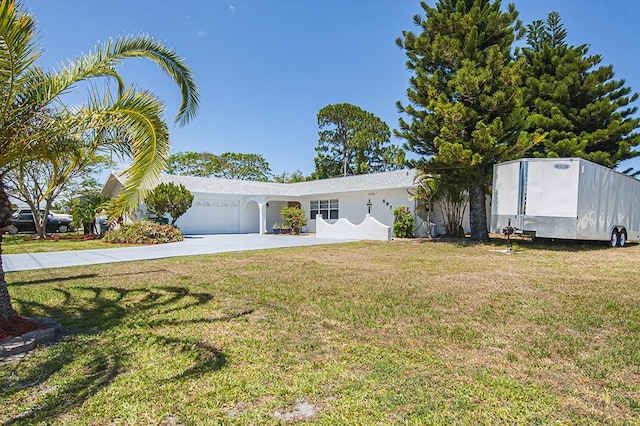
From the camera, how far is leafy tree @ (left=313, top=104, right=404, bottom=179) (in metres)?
39.8

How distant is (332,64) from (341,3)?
907 cm

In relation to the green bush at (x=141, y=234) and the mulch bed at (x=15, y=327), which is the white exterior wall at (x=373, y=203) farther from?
the mulch bed at (x=15, y=327)

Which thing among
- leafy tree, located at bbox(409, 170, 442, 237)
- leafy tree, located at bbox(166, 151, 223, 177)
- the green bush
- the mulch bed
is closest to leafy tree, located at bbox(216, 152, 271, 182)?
leafy tree, located at bbox(166, 151, 223, 177)

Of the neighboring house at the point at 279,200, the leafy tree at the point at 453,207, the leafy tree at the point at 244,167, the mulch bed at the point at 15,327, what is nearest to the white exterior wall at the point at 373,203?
the neighboring house at the point at 279,200

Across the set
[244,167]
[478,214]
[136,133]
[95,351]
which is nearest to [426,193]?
[478,214]

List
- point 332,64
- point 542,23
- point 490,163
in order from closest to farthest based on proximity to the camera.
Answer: point 490,163
point 542,23
point 332,64

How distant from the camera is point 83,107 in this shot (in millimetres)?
4949

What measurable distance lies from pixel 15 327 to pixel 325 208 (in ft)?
68.3

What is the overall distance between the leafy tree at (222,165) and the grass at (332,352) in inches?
→ 1620

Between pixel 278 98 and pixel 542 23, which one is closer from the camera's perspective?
pixel 542 23

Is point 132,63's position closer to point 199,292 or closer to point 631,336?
point 199,292

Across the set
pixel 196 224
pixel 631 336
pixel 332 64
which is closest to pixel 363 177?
pixel 332 64

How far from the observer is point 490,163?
1630 cm

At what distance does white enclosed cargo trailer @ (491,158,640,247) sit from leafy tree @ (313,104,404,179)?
85.3 ft
